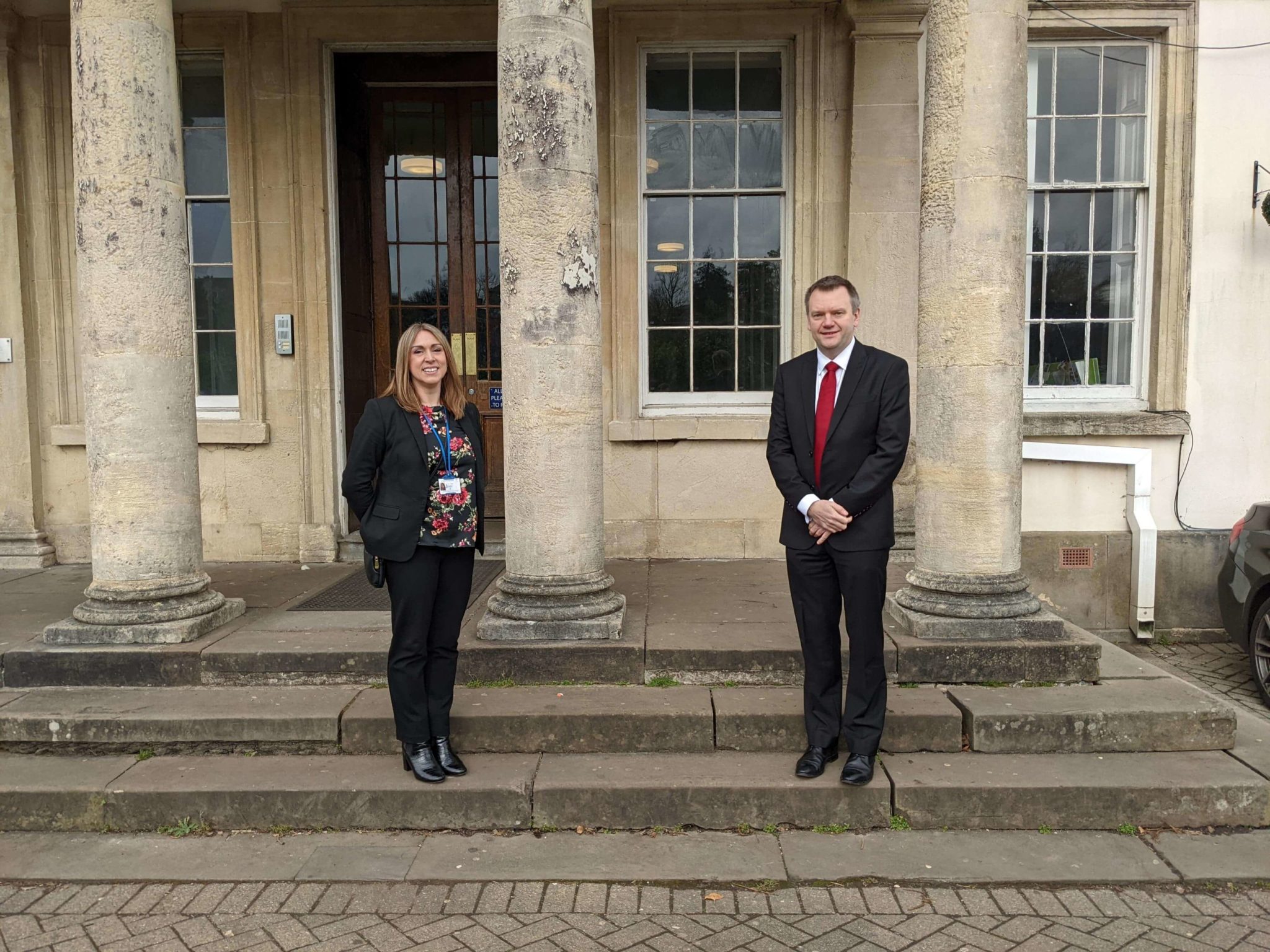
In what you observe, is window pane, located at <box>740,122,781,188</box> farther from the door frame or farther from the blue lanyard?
the blue lanyard

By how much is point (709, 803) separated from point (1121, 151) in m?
6.74

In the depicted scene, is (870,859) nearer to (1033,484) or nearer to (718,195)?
(1033,484)

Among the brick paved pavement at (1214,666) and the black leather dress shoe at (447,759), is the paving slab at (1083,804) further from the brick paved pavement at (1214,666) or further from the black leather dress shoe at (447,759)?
the brick paved pavement at (1214,666)

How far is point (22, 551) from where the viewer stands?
24.1 feet

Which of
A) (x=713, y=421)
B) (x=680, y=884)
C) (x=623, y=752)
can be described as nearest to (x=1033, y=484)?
(x=713, y=421)

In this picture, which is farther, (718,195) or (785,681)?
(718,195)

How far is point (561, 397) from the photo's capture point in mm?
4809

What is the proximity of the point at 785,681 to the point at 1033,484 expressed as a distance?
12.7 feet

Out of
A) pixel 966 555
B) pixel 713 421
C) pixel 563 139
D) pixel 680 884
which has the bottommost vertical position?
pixel 680 884

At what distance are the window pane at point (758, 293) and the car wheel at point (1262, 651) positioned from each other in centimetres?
400

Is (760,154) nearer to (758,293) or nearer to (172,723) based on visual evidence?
(758,293)

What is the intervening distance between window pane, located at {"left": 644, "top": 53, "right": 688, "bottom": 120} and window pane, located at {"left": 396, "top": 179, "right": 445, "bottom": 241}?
1.98 metres

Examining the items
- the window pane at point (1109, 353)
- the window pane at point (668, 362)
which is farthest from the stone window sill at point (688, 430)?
the window pane at point (1109, 353)

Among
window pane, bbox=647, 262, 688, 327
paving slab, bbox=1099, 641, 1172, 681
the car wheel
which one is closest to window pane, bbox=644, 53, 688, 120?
window pane, bbox=647, 262, 688, 327
